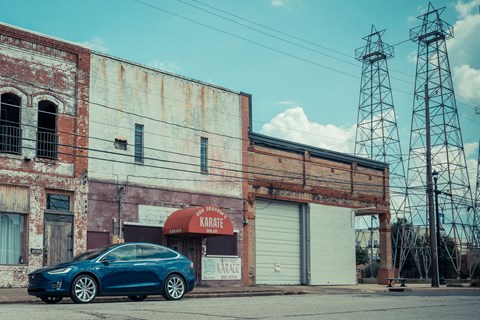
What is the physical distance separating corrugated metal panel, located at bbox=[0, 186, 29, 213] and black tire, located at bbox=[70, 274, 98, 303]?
8465 millimetres

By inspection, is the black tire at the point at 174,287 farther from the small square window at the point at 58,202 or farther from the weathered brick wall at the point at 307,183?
the weathered brick wall at the point at 307,183

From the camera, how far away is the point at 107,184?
26.8 metres

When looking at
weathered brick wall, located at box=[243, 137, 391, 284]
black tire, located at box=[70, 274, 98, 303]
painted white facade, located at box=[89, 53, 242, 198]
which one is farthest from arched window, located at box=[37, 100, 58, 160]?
weathered brick wall, located at box=[243, 137, 391, 284]

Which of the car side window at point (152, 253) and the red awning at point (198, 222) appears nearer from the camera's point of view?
the car side window at point (152, 253)

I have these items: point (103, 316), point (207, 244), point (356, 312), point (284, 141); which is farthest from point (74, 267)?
point (284, 141)

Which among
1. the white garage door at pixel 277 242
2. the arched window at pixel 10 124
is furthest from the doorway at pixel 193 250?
the arched window at pixel 10 124

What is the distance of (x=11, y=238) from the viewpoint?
24.3 meters

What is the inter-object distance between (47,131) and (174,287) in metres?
10.4

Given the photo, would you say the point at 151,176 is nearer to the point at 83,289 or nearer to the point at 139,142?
the point at 139,142

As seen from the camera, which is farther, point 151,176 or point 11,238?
point 151,176

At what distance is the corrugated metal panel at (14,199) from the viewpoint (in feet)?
78.8

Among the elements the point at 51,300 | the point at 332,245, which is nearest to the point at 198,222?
the point at 51,300

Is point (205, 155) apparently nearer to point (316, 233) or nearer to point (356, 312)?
point (316, 233)

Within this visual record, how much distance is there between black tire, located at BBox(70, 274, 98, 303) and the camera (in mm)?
16625
